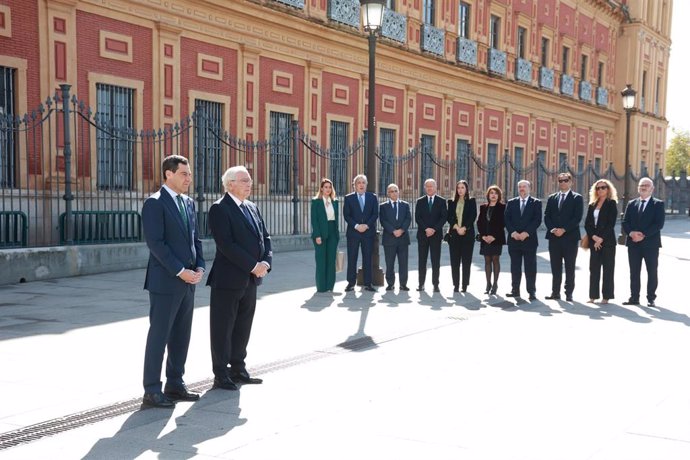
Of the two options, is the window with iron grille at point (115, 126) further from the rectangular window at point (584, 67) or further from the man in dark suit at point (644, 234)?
the rectangular window at point (584, 67)

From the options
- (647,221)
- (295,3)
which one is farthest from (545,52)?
(647,221)

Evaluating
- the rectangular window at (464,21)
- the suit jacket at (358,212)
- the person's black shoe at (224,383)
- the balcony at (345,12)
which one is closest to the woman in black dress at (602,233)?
the suit jacket at (358,212)

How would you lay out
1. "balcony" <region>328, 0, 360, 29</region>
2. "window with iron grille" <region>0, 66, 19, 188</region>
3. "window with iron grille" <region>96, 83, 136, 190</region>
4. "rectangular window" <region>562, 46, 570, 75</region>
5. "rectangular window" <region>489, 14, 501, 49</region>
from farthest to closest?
1. "rectangular window" <region>562, 46, 570, 75</region>
2. "rectangular window" <region>489, 14, 501, 49</region>
3. "balcony" <region>328, 0, 360, 29</region>
4. "window with iron grille" <region>96, 83, 136, 190</region>
5. "window with iron grille" <region>0, 66, 19, 188</region>

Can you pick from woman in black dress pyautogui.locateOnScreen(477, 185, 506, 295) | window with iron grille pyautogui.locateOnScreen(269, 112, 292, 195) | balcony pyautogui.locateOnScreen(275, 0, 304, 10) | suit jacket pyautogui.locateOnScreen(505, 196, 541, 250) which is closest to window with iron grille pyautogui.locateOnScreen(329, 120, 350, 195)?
window with iron grille pyautogui.locateOnScreen(269, 112, 292, 195)

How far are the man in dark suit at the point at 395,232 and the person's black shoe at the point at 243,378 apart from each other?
18.4ft

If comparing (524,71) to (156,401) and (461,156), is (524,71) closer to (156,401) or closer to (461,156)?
(461,156)

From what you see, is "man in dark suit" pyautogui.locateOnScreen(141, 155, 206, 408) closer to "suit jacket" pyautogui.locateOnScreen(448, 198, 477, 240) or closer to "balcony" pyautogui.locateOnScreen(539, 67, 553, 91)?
"suit jacket" pyautogui.locateOnScreen(448, 198, 477, 240)

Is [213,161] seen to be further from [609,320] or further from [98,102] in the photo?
[609,320]

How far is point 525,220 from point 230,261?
5992 mm

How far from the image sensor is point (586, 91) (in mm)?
35969

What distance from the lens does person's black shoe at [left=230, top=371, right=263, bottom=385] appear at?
19.6ft

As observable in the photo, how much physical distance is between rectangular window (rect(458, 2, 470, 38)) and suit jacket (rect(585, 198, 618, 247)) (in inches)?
678

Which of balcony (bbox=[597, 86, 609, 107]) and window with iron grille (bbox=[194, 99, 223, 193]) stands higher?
balcony (bbox=[597, 86, 609, 107])

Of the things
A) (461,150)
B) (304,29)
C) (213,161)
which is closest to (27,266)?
(213,161)
